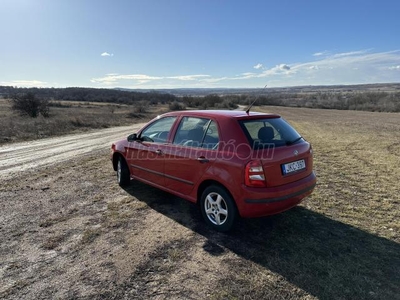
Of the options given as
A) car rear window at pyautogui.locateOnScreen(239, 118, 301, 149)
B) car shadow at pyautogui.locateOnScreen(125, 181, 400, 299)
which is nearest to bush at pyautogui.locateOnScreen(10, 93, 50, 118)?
car shadow at pyautogui.locateOnScreen(125, 181, 400, 299)

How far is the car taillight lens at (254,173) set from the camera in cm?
349

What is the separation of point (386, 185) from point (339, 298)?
426 cm

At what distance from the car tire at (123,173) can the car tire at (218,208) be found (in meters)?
2.41

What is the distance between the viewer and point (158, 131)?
5.03 m

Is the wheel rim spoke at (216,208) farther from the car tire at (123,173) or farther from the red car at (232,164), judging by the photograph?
the car tire at (123,173)

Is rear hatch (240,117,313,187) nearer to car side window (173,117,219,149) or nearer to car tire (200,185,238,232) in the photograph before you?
car side window (173,117,219,149)

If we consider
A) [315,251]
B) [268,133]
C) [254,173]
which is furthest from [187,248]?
[268,133]

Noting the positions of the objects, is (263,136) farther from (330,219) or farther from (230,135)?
(330,219)

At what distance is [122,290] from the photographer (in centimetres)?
281

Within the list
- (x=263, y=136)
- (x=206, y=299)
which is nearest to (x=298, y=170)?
(x=263, y=136)

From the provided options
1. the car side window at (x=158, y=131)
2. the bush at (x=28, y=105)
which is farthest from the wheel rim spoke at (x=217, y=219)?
the bush at (x=28, y=105)

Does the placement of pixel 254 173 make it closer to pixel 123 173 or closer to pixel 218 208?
pixel 218 208

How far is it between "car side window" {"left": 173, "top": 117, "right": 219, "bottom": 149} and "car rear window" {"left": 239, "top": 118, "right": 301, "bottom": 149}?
45 cm

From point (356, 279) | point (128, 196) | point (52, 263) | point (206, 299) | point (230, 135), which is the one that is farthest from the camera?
point (128, 196)
